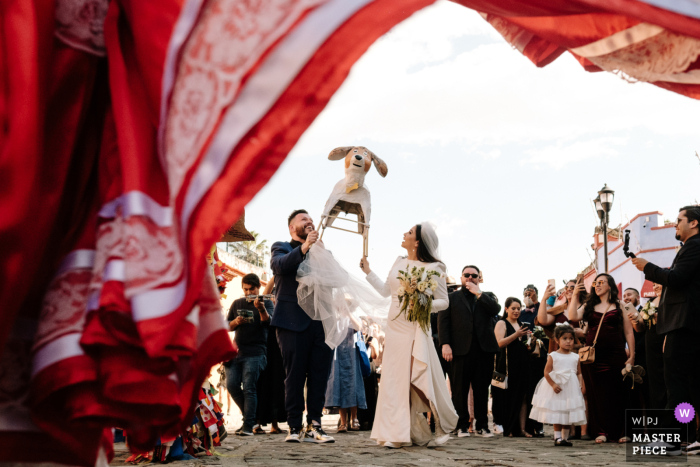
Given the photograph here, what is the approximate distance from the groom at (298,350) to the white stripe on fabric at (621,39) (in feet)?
15.9

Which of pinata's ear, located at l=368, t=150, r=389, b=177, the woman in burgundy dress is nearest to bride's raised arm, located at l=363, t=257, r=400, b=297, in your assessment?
pinata's ear, located at l=368, t=150, r=389, b=177

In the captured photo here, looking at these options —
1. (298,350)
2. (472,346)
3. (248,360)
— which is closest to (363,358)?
(472,346)

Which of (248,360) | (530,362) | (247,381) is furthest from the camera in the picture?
(530,362)

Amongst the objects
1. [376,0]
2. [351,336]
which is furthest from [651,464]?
[351,336]

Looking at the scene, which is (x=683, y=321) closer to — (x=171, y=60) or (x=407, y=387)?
(x=407, y=387)

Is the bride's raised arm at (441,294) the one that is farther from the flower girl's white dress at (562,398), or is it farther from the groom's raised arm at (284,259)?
the flower girl's white dress at (562,398)

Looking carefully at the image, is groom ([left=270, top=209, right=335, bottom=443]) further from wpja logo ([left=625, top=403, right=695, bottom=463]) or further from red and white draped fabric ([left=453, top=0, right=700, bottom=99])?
red and white draped fabric ([left=453, top=0, right=700, bottom=99])

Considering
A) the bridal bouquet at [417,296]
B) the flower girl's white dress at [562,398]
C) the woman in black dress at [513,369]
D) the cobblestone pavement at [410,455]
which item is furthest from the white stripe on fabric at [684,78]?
the woman in black dress at [513,369]

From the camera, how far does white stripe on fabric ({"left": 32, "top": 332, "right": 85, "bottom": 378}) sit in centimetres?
138

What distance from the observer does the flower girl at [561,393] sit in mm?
7477

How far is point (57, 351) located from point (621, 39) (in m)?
1.54

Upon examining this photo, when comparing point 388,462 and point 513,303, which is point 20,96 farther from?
point 513,303

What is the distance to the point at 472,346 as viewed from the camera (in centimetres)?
907

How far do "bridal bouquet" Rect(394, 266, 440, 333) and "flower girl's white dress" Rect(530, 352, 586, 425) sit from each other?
6.31 ft
